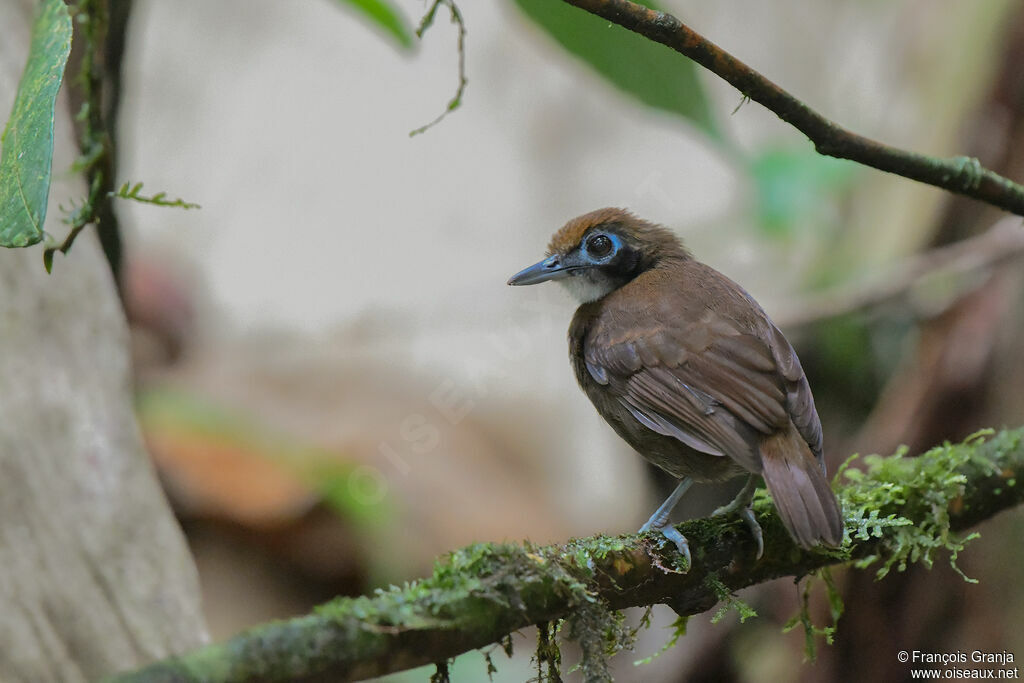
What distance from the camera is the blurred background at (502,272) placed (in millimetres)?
4785

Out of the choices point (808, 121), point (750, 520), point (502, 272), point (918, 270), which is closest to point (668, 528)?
point (750, 520)

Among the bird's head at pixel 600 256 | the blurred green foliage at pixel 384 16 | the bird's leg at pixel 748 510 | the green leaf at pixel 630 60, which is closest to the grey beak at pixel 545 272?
the bird's head at pixel 600 256

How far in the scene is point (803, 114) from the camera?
1971mm

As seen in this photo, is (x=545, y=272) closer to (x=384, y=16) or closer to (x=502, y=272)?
(x=384, y=16)

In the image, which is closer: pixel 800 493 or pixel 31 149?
pixel 31 149

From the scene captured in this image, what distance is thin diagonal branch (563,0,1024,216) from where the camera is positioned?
1728 millimetres

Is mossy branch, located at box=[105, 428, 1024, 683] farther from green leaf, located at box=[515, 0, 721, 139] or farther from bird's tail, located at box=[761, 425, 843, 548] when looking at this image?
green leaf, located at box=[515, 0, 721, 139]

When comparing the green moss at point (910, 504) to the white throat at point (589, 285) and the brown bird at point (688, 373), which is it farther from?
the white throat at point (589, 285)

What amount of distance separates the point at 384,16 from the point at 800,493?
2.02 metres

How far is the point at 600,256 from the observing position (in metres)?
3.06

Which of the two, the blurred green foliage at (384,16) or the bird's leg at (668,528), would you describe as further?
the blurred green foliage at (384,16)

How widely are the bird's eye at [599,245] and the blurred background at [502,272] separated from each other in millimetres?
441

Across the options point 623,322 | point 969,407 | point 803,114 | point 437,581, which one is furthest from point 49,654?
point 969,407

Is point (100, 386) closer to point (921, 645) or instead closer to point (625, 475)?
point (921, 645)
